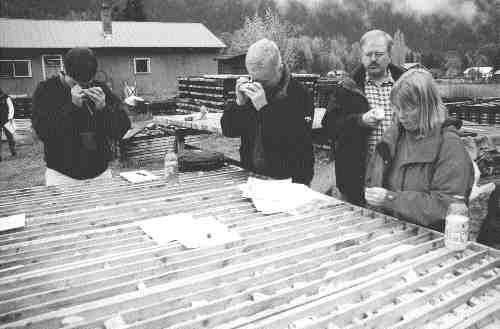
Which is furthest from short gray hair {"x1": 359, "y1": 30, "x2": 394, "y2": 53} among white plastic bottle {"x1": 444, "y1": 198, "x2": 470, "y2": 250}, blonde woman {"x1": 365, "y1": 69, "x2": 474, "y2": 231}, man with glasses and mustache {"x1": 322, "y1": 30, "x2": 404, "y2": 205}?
white plastic bottle {"x1": 444, "y1": 198, "x2": 470, "y2": 250}

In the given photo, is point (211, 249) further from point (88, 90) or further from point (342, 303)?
point (88, 90)

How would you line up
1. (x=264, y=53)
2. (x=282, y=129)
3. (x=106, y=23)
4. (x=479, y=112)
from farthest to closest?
1. (x=106, y=23)
2. (x=479, y=112)
3. (x=282, y=129)
4. (x=264, y=53)

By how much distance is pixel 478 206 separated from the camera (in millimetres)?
5234

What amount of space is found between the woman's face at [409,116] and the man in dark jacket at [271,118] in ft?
3.96

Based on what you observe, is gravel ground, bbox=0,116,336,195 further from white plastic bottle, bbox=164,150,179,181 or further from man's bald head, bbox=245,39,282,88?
white plastic bottle, bbox=164,150,179,181

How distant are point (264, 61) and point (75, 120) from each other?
1.71 m

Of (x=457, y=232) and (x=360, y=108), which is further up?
(x=360, y=108)

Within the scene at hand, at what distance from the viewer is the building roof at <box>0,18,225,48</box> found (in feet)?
91.7

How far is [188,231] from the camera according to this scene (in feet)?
8.05

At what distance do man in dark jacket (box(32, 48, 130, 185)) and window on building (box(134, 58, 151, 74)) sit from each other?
27547 mm

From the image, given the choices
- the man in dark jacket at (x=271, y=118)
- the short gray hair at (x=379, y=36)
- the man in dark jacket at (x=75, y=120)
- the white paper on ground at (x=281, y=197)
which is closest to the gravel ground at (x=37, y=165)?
the man in dark jacket at (x=271, y=118)

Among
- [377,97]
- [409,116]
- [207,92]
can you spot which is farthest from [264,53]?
[207,92]

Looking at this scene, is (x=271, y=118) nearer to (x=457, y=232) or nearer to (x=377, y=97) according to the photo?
(x=377, y=97)

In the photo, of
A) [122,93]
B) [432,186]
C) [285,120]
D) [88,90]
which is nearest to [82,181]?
[88,90]
